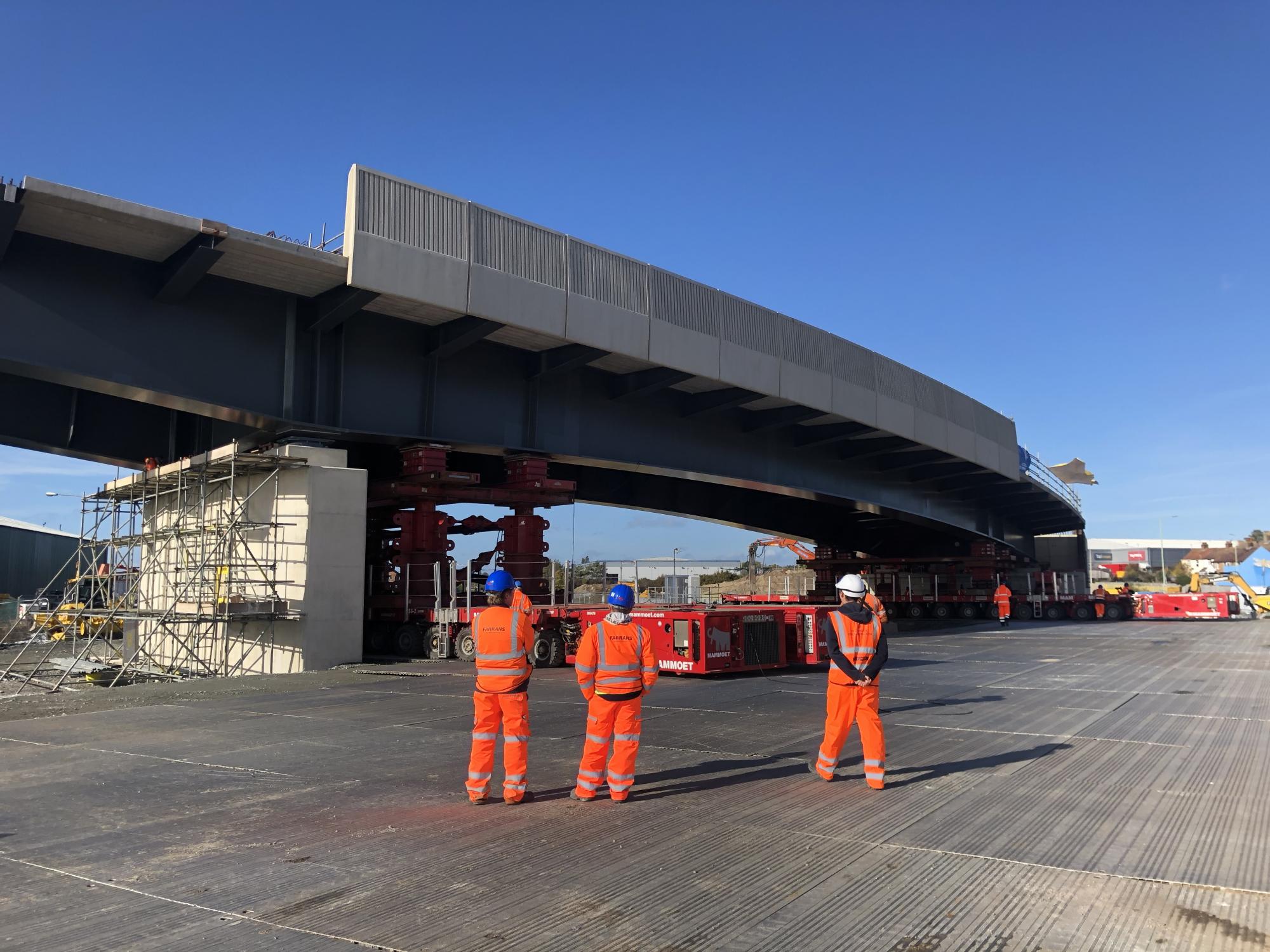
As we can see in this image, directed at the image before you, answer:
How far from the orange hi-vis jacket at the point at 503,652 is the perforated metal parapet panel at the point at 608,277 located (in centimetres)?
1418

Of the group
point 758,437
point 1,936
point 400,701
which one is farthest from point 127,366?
point 758,437

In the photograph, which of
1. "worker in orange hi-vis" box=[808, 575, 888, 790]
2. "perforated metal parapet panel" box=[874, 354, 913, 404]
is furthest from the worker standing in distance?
Result: "perforated metal parapet panel" box=[874, 354, 913, 404]

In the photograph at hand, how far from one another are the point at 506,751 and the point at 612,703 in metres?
0.85

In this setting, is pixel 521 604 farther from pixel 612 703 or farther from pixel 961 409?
pixel 961 409

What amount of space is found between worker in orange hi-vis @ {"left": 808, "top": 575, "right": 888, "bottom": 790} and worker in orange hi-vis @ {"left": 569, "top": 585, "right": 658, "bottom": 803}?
1.52 m

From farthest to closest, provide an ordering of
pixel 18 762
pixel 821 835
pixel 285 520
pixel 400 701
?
pixel 285 520 < pixel 400 701 < pixel 18 762 < pixel 821 835

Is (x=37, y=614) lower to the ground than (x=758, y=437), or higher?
lower

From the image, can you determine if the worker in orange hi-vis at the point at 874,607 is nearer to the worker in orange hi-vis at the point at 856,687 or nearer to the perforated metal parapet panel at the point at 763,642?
the worker in orange hi-vis at the point at 856,687

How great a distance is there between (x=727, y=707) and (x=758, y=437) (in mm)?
17292

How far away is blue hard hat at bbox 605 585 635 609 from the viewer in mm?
7008

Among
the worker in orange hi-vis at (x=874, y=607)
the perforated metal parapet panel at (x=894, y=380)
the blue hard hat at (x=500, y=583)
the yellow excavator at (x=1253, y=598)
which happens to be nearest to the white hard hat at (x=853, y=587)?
the worker in orange hi-vis at (x=874, y=607)

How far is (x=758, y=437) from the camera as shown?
2809 cm

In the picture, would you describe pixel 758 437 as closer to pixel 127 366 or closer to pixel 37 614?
pixel 127 366

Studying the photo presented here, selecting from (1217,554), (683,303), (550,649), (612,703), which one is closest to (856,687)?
(612,703)
